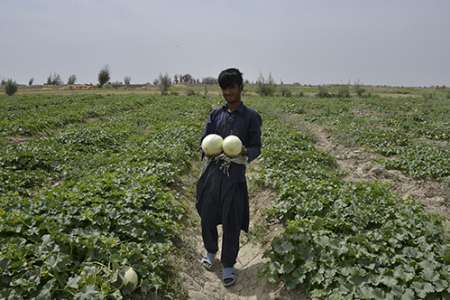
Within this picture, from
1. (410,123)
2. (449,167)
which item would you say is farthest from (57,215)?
(410,123)

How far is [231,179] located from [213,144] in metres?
0.47

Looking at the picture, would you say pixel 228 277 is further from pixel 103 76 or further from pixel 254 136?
pixel 103 76

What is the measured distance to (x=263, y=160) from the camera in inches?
352

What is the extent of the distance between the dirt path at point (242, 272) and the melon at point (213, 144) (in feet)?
4.92

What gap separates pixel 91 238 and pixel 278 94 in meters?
40.9

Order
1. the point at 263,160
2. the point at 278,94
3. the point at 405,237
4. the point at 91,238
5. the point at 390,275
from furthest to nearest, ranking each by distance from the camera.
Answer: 1. the point at 278,94
2. the point at 263,160
3. the point at 405,237
4. the point at 91,238
5. the point at 390,275

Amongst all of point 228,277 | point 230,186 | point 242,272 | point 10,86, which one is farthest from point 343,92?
point 228,277

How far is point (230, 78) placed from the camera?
4.00 m

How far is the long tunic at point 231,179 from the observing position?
4188mm

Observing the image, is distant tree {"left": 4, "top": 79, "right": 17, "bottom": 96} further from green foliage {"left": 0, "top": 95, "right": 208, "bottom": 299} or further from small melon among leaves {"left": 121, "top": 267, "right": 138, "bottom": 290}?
small melon among leaves {"left": 121, "top": 267, "right": 138, "bottom": 290}

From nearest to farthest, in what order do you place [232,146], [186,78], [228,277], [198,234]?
[232,146], [228,277], [198,234], [186,78]

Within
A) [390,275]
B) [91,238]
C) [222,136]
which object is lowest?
[390,275]

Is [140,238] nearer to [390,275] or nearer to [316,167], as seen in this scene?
[390,275]

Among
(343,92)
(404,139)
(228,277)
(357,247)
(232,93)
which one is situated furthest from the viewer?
(343,92)
